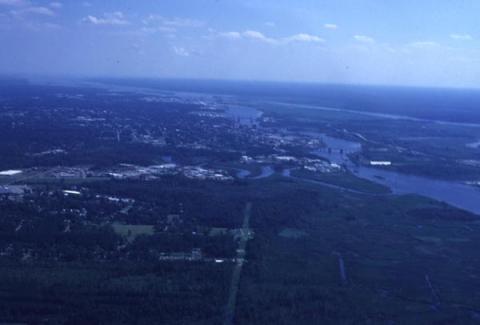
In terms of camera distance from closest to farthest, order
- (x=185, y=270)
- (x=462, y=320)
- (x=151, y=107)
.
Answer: (x=462, y=320)
(x=185, y=270)
(x=151, y=107)

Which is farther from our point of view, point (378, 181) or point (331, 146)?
point (331, 146)

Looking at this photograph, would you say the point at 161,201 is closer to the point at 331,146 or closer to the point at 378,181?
the point at 378,181

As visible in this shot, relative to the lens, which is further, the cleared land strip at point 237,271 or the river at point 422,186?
the river at point 422,186

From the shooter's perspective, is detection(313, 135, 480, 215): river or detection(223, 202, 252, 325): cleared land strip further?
detection(313, 135, 480, 215): river

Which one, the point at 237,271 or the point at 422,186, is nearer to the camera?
the point at 237,271

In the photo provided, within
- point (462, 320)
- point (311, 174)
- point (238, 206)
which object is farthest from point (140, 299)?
point (311, 174)

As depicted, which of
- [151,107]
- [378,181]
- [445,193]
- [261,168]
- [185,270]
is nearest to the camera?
[185,270]
